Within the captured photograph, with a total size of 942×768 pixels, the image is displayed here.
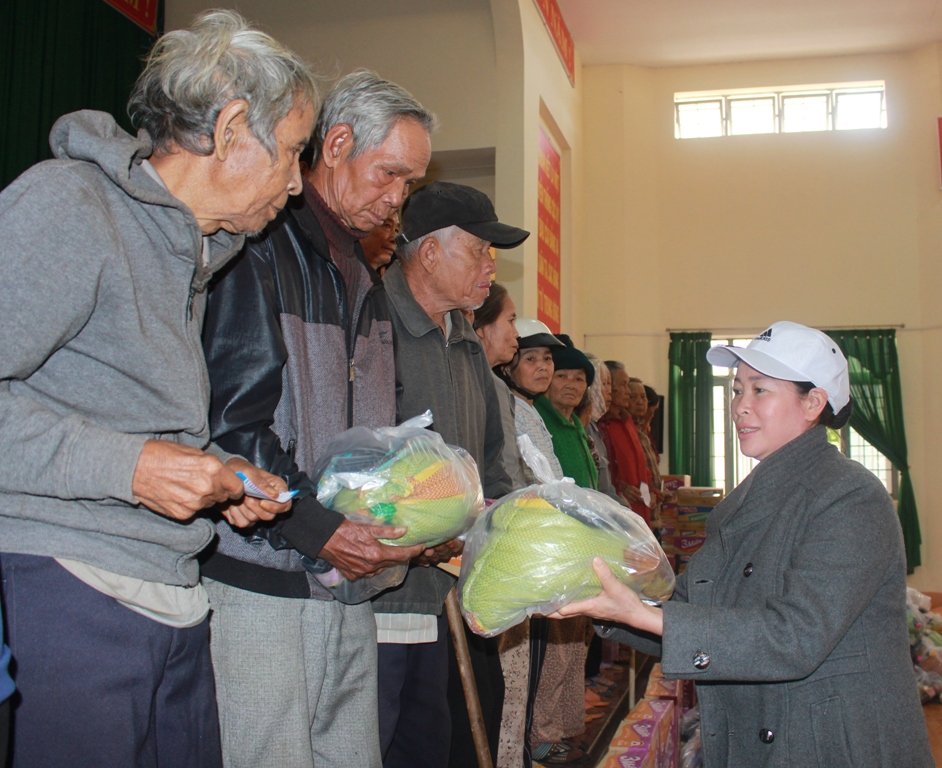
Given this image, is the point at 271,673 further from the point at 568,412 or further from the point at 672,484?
the point at 672,484

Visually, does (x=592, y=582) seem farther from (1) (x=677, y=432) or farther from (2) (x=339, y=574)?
(1) (x=677, y=432)

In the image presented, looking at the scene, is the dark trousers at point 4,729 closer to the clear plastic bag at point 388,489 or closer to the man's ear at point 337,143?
the clear plastic bag at point 388,489

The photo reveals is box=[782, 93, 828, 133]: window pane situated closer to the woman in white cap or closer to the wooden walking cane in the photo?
the woman in white cap

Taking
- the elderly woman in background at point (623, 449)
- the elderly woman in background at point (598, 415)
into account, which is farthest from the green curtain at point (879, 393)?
the elderly woman in background at point (598, 415)

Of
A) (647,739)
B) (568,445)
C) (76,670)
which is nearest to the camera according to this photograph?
(76,670)

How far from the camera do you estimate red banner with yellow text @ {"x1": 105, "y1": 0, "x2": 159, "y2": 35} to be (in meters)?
6.56

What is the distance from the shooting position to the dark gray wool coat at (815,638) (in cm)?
144

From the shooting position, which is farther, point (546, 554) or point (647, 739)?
point (647, 739)

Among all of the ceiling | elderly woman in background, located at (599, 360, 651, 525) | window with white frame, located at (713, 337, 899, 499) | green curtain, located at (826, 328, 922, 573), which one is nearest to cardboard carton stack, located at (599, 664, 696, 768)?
elderly woman in background, located at (599, 360, 651, 525)

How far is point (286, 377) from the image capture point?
4.66ft

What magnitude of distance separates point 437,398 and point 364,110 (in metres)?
0.68

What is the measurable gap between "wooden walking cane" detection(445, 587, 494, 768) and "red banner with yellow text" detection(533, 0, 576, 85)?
599cm

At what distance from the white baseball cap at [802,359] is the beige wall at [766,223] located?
8.00m

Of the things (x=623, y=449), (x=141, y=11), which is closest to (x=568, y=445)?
(x=623, y=449)
